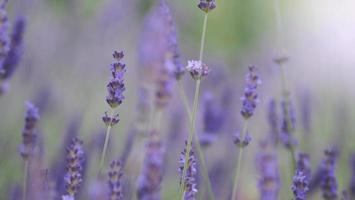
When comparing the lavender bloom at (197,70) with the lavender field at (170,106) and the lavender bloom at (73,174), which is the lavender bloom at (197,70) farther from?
the lavender bloom at (73,174)

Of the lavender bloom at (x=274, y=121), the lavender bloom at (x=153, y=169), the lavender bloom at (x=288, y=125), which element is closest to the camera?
the lavender bloom at (x=153, y=169)

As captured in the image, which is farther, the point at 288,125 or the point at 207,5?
the point at 288,125

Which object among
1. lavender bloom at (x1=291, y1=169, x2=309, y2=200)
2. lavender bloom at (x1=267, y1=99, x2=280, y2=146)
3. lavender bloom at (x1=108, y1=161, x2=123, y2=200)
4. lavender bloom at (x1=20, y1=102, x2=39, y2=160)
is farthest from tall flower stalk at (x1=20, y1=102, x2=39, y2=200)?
lavender bloom at (x1=267, y1=99, x2=280, y2=146)

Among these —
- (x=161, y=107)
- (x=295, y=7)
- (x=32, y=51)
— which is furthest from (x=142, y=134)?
(x=295, y=7)

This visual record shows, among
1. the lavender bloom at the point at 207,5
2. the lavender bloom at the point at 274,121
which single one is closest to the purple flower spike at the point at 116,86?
the lavender bloom at the point at 207,5

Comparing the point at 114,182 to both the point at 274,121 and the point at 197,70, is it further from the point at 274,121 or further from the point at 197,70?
the point at 274,121

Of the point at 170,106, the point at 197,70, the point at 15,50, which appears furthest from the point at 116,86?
the point at 170,106

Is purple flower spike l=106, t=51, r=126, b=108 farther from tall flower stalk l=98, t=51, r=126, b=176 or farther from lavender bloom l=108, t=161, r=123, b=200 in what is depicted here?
lavender bloom l=108, t=161, r=123, b=200

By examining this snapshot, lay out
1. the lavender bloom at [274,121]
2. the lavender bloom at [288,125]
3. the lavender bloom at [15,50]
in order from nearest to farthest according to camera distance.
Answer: the lavender bloom at [15,50]
the lavender bloom at [288,125]
the lavender bloom at [274,121]

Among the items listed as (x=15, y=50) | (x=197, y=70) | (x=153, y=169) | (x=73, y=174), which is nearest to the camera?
(x=153, y=169)
